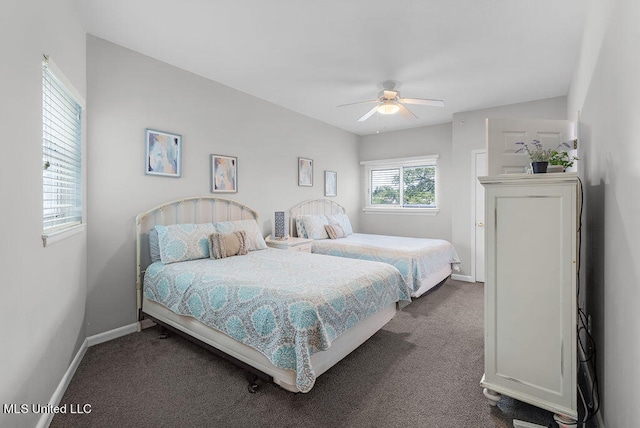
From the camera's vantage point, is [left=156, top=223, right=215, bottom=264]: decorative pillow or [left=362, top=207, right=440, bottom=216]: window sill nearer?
[left=156, top=223, right=215, bottom=264]: decorative pillow

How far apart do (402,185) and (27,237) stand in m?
5.66

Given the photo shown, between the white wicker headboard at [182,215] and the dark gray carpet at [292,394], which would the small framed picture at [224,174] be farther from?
the dark gray carpet at [292,394]

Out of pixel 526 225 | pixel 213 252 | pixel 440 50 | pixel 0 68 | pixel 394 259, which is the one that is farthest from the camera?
pixel 394 259

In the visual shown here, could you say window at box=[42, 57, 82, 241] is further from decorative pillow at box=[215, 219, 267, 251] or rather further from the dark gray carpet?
decorative pillow at box=[215, 219, 267, 251]

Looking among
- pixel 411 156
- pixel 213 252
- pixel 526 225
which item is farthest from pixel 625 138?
pixel 411 156

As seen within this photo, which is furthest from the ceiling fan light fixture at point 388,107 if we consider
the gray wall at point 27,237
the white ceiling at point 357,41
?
the gray wall at point 27,237

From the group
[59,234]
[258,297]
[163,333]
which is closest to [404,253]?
[258,297]

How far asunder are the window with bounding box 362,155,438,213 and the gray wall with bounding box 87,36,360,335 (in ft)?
8.82

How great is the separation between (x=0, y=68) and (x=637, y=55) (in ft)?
8.37

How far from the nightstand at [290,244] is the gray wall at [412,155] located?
243 centimetres

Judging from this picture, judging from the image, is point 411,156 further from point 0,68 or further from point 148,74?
point 0,68

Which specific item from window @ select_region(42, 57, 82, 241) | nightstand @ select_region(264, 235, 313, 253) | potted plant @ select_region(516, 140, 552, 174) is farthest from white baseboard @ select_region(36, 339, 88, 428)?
potted plant @ select_region(516, 140, 552, 174)

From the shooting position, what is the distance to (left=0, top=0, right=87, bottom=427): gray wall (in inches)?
51.9

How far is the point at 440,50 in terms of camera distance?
2902 mm
